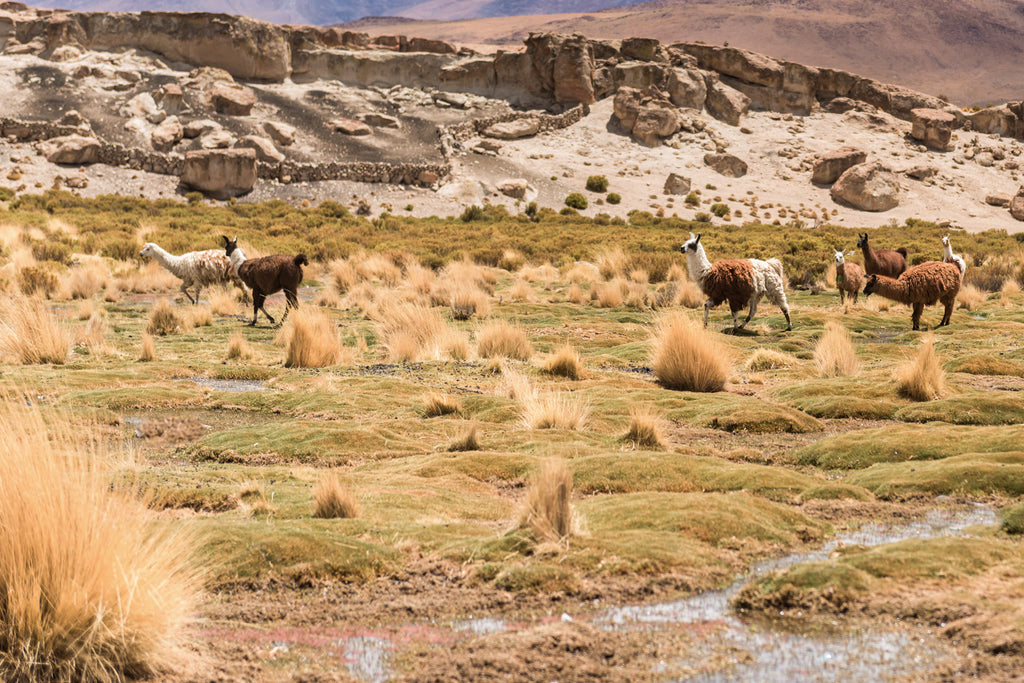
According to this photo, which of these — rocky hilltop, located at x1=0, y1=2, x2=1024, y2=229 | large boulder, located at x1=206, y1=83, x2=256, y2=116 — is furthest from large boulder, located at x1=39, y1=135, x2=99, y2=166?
large boulder, located at x1=206, y1=83, x2=256, y2=116

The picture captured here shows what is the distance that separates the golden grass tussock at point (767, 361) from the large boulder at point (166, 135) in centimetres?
5389

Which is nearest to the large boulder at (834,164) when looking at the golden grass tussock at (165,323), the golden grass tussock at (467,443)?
the golden grass tussock at (165,323)

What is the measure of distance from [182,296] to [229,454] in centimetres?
1533

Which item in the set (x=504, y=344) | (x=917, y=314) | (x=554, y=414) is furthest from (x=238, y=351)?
(x=917, y=314)

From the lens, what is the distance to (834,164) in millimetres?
69750

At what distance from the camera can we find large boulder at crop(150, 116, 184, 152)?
198 feet

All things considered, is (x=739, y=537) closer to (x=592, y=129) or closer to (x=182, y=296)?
(x=182, y=296)

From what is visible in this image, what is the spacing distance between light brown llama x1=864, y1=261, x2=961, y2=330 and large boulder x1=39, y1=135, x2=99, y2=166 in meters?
51.0

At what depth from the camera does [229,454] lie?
8.79 meters

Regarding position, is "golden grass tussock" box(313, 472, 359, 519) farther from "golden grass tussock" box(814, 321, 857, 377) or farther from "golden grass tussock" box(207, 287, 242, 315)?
"golden grass tussock" box(207, 287, 242, 315)

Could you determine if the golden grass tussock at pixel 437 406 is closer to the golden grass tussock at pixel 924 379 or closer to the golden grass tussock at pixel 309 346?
the golden grass tussock at pixel 309 346

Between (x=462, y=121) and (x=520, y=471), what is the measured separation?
68.3m

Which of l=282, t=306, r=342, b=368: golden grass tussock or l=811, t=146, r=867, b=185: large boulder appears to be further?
l=811, t=146, r=867, b=185: large boulder

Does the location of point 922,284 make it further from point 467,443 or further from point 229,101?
Result: point 229,101
